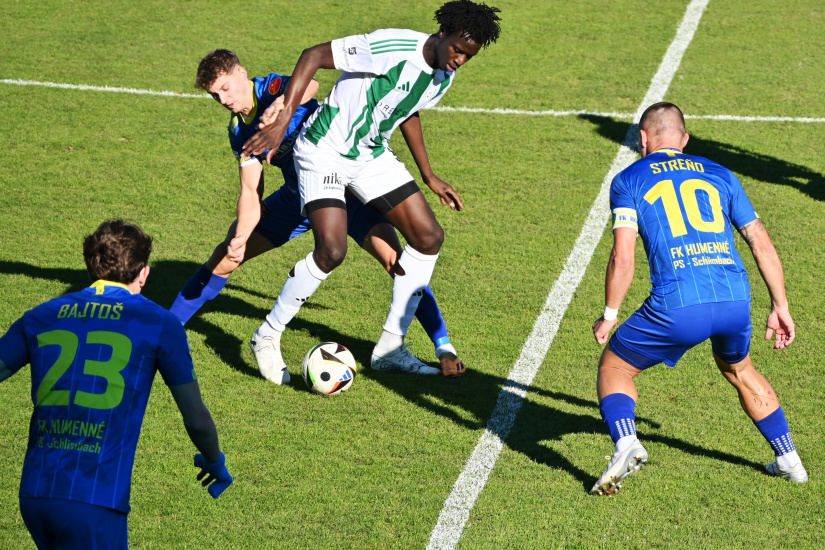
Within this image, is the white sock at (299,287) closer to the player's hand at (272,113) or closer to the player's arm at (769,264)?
the player's hand at (272,113)

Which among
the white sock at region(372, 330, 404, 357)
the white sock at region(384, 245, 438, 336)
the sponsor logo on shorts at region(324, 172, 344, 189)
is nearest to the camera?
the sponsor logo on shorts at region(324, 172, 344, 189)

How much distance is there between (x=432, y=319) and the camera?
620cm

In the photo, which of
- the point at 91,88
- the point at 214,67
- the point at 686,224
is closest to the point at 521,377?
the point at 686,224

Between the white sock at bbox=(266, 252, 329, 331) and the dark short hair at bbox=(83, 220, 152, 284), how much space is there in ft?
7.59

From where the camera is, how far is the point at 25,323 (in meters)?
3.22

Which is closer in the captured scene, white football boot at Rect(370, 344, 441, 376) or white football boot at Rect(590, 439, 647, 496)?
white football boot at Rect(590, 439, 647, 496)

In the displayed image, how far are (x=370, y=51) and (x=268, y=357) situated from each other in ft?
6.60

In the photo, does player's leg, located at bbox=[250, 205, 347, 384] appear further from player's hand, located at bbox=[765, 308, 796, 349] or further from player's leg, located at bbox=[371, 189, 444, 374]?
player's hand, located at bbox=[765, 308, 796, 349]

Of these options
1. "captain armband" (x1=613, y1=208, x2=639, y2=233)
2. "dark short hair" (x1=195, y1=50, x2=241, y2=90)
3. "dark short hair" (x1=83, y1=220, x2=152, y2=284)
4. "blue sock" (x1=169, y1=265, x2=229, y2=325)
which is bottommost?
"blue sock" (x1=169, y1=265, x2=229, y2=325)

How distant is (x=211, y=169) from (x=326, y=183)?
4.13m

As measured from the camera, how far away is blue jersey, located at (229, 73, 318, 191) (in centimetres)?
591

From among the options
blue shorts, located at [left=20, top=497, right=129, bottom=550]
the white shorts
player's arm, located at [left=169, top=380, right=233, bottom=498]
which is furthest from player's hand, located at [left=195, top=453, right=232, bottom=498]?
the white shorts

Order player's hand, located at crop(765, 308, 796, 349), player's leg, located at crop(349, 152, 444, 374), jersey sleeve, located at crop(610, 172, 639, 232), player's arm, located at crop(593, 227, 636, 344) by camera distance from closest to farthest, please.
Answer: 1. player's arm, located at crop(593, 227, 636, 344)
2. jersey sleeve, located at crop(610, 172, 639, 232)
3. player's hand, located at crop(765, 308, 796, 349)
4. player's leg, located at crop(349, 152, 444, 374)

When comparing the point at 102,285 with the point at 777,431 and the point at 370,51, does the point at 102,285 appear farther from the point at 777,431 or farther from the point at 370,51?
the point at 777,431
